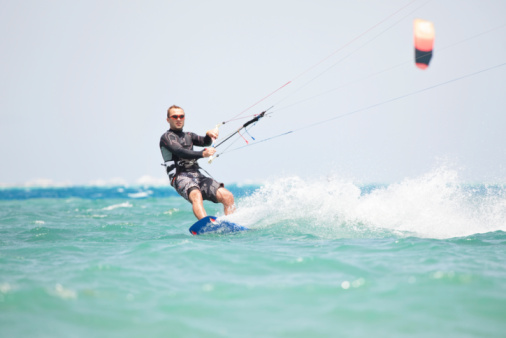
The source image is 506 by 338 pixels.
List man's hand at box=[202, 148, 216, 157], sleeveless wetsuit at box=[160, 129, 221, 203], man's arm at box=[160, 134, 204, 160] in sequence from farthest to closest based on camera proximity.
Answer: sleeveless wetsuit at box=[160, 129, 221, 203]
man's arm at box=[160, 134, 204, 160]
man's hand at box=[202, 148, 216, 157]

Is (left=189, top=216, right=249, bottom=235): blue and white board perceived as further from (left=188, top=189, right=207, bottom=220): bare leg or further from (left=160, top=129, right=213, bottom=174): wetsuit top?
(left=160, top=129, right=213, bottom=174): wetsuit top

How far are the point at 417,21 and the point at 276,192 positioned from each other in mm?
3652

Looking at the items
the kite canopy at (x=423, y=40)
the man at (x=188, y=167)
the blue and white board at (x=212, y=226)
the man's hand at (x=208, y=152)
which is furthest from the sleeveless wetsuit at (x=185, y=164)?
the kite canopy at (x=423, y=40)

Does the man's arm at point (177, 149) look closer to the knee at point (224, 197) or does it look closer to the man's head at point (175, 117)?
the man's head at point (175, 117)

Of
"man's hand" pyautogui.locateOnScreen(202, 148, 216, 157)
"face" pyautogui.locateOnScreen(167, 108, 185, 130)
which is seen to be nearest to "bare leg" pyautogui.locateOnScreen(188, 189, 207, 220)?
"man's hand" pyautogui.locateOnScreen(202, 148, 216, 157)

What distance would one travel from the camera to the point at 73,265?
15.6 ft

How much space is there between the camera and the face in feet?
24.8

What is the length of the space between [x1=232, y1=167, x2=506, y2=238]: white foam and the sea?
3cm

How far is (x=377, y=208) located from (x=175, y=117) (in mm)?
3761

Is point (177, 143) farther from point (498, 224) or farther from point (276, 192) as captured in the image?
point (498, 224)

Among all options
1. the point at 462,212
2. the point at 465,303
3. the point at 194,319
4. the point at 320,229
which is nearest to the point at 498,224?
the point at 462,212

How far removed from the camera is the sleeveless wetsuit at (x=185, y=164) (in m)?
7.37

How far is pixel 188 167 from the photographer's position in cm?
774

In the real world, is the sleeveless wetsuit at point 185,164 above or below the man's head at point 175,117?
below
